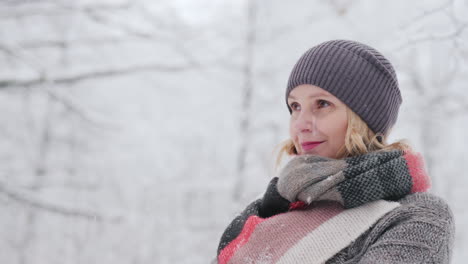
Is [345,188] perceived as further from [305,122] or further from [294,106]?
[294,106]

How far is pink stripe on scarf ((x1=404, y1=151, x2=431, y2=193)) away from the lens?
962mm

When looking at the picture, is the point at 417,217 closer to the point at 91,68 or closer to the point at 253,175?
the point at 91,68

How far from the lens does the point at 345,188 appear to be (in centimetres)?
92

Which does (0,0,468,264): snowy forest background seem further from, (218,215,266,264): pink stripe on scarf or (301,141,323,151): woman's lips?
(218,215,266,264): pink stripe on scarf

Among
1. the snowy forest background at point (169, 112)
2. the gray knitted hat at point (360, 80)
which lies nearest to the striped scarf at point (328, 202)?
the gray knitted hat at point (360, 80)

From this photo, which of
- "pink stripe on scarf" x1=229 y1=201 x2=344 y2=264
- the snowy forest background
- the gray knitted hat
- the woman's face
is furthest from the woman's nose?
the snowy forest background

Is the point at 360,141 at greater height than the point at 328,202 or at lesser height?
greater

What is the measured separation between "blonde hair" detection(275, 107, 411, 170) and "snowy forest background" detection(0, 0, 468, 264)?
1.23m

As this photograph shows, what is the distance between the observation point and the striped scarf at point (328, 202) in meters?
0.91

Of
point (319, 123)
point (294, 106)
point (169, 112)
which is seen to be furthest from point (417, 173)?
point (169, 112)

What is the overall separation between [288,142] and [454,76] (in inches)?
85.7

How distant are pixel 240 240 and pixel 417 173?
1.73ft

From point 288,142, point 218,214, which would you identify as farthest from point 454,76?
point 218,214

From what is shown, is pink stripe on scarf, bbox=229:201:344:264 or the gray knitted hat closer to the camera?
pink stripe on scarf, bbox=229:201:344:264
